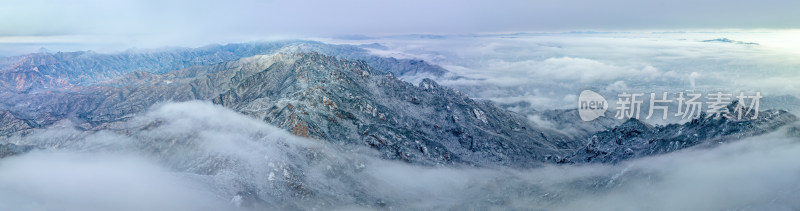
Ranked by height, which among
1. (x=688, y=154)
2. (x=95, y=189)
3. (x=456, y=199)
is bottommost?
(x=456, y=199)

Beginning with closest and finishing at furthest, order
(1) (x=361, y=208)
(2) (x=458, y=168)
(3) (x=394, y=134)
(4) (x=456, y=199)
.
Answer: (1) (x=361, y=208), (4) (x=456, y=199), (2) (x=458, y=168), (3) (x=394, y=134)

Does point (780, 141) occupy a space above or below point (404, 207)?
above

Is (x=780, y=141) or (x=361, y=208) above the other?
(x=780, y=141)

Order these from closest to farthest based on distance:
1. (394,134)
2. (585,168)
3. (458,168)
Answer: (585,168), (458,168), (394,134)

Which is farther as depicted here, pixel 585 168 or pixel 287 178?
pixel 585 168

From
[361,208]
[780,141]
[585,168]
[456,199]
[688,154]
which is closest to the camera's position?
[780,141]

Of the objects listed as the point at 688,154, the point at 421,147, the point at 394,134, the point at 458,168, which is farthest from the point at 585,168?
the point at 394,134

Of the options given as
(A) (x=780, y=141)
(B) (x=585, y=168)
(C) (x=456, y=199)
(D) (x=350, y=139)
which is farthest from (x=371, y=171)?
(A) (x=780, y=141)

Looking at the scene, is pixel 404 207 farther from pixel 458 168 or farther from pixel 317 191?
pixel 458 168

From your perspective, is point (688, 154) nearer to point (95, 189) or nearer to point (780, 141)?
point (780, 141)
